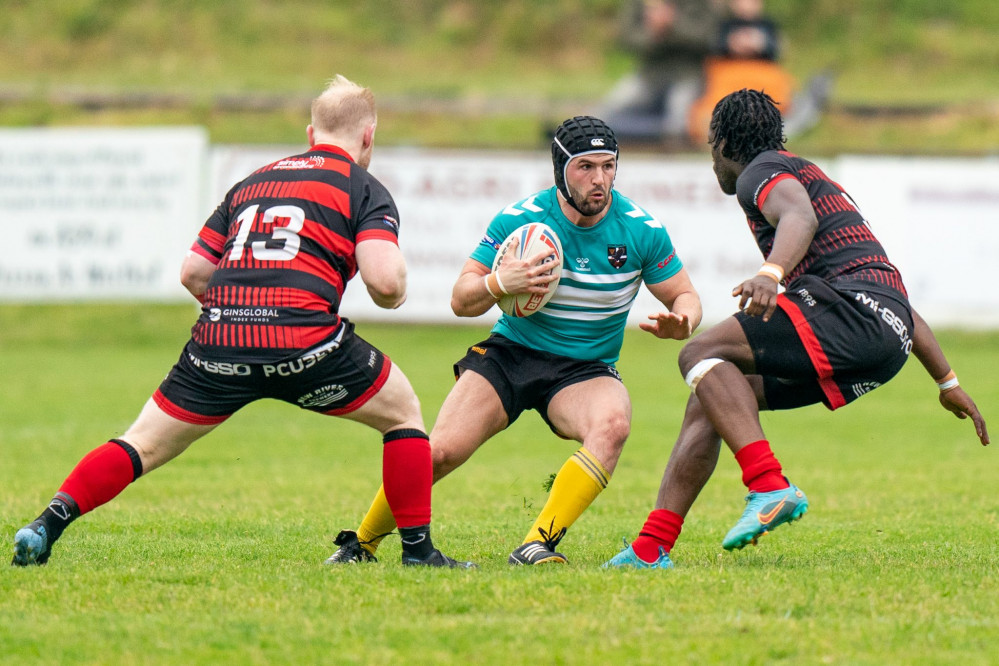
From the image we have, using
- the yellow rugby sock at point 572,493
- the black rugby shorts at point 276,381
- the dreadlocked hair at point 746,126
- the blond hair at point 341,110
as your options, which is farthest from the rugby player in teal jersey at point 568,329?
the blond hair at point 341,110

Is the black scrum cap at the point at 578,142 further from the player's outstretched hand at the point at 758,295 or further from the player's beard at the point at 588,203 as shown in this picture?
the player's outstretched hand at the point at 758,295

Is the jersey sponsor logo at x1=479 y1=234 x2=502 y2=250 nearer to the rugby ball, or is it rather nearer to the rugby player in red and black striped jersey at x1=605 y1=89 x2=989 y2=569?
the rugby ball

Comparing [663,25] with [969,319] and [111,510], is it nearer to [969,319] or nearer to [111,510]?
[969,319]

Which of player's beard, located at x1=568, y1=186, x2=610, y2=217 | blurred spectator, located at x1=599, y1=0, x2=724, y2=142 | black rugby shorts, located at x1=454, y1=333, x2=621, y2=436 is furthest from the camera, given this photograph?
blurred spectator, located at x1=599, y1=0, x2=724, y2=142

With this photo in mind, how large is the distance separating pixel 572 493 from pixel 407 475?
775 mm

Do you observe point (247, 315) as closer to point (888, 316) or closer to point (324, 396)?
point (324, 396)

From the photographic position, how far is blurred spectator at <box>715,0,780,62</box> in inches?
974

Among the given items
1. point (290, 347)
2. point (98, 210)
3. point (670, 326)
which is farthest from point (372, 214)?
point (98, 210)

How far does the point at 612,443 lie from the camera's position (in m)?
6.12

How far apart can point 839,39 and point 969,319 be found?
19.8m

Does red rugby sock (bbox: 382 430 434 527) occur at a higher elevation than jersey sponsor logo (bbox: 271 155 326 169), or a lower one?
lower

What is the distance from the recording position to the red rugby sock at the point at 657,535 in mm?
5965

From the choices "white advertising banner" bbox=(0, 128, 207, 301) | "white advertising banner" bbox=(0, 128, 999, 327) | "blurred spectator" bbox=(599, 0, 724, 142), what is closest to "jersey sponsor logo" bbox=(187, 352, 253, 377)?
"white advertising banner" bbox=(0, 128, 999, 327)

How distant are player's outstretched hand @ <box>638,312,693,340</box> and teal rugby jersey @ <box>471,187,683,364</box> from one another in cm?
39
